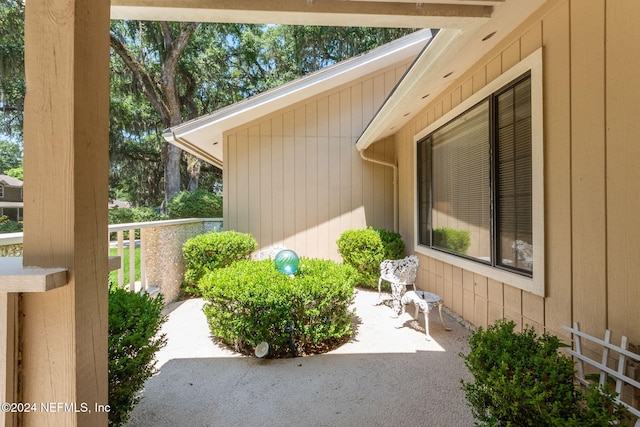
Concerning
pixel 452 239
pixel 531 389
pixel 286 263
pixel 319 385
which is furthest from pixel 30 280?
pixel 452 239

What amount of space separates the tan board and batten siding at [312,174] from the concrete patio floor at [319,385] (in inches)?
112

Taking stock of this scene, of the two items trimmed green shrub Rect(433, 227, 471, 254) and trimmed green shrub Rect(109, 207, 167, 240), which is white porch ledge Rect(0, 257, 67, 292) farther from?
trimmed green shrub Rect(109, 207, 167, 240)

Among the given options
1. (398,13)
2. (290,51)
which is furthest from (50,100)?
(290,51)

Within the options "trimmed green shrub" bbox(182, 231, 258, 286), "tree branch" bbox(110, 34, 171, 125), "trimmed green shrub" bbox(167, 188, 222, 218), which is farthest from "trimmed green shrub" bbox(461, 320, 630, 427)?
"tree branch" bbox(110, 34, 171, 125)

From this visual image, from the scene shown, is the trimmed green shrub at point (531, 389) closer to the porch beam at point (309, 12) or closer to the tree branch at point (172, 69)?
the porch beam at point (309, 12)

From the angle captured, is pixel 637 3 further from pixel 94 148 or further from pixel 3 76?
pixel 3 76

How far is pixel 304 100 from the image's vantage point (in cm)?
598

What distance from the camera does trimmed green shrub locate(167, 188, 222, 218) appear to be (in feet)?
26.7

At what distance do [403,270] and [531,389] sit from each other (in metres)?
2.54

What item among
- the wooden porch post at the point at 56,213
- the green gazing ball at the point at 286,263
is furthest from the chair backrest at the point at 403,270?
the wooden porch post at the point at 56,213

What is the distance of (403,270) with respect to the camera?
153 inches

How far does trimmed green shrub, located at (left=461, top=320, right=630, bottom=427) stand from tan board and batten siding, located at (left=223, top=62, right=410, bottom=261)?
4460 millimetres

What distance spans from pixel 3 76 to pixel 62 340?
48.1 feet

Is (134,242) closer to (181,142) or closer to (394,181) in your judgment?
(181,142)
